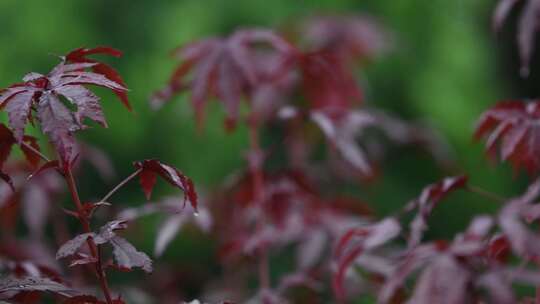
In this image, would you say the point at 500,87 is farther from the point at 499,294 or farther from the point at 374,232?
the point at 499,294

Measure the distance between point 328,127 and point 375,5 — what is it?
1.99 meters

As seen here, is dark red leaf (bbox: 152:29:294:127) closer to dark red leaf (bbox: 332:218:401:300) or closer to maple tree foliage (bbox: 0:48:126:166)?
dark red leaf (bbox: 332:218:401:300)

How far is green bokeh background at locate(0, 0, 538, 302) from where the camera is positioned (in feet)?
10.2

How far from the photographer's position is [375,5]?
137 inches

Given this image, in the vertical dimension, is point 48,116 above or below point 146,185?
above

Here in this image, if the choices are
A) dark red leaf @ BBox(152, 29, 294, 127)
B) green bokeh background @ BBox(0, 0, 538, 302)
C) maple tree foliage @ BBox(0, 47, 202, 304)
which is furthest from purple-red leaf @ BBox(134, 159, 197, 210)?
green bokeh background @ BBox(0, 0, 538, 302)

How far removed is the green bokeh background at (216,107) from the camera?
3102 millimetres

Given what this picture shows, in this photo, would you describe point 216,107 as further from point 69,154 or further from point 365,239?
point 69,154

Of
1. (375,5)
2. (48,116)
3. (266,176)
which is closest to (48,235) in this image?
(375,5)

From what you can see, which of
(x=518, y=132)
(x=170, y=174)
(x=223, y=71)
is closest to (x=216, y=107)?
(x=223, y=71)

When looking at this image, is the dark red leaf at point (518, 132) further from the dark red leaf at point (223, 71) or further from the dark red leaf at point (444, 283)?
the dark red leaf at point (223, 71)

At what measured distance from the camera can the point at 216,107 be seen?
3166 millimetres

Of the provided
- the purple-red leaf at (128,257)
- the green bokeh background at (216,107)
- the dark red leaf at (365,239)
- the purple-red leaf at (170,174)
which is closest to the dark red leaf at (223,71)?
the dark red leaf at (365,239)

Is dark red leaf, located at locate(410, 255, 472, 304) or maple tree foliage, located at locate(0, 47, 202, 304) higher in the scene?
maple tree foliage, located at locate(0, 47, 202, 304)
